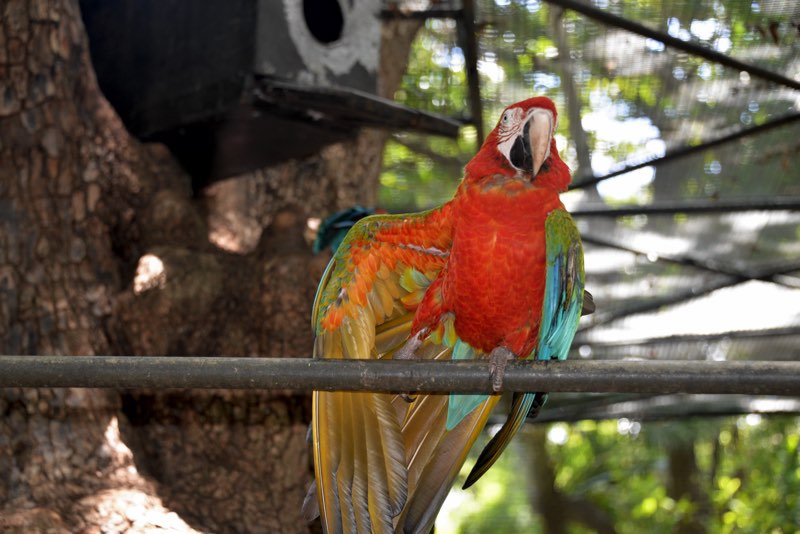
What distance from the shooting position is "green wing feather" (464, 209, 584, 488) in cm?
210

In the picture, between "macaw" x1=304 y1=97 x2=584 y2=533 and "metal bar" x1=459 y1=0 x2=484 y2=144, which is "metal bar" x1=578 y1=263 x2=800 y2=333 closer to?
"metal bar" x1=459 y1=0 x2=484 y2=144

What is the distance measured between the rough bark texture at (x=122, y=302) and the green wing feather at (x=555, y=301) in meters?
0.84

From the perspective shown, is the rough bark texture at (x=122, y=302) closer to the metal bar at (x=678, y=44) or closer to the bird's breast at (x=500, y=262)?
the bird's breast at (x=500, y=262)

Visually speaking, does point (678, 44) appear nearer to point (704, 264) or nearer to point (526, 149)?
point (526, 149)

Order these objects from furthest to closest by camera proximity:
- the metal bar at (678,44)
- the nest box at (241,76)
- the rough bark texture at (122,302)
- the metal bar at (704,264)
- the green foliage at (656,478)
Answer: the green foliage at (656,478)
the metal bar at (704,264)
the metal bar at (678,44)
the nest box at (241,76)
the rough bark texture at (122,302)

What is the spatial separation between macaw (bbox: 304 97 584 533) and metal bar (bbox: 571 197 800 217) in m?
1.69

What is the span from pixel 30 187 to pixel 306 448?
3.94ft

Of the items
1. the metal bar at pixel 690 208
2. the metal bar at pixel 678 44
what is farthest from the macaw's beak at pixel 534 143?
the metal bar at pixel 690 208

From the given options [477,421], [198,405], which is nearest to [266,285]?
[198,405]

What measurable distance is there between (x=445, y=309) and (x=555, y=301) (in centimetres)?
29

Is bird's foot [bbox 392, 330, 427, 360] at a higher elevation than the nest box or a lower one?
lower

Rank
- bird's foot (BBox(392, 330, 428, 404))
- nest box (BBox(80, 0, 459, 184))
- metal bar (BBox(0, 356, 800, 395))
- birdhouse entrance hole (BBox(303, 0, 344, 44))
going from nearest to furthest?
metal bar (BBox(0, 356, 800, 395))
bird's foot (BBox(392, 330, 428, 404))
nest box (BBox(80, 0, 459, 184))
birdhouse entrance hole (BBox(303, 0, 344, 44))

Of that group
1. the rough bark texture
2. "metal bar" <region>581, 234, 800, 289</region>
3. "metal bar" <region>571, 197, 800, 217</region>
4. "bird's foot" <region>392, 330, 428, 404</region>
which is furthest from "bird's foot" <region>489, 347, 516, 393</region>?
"metal bar" <region>581, 234, 800, 289</region>

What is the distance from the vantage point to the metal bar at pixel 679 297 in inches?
167
